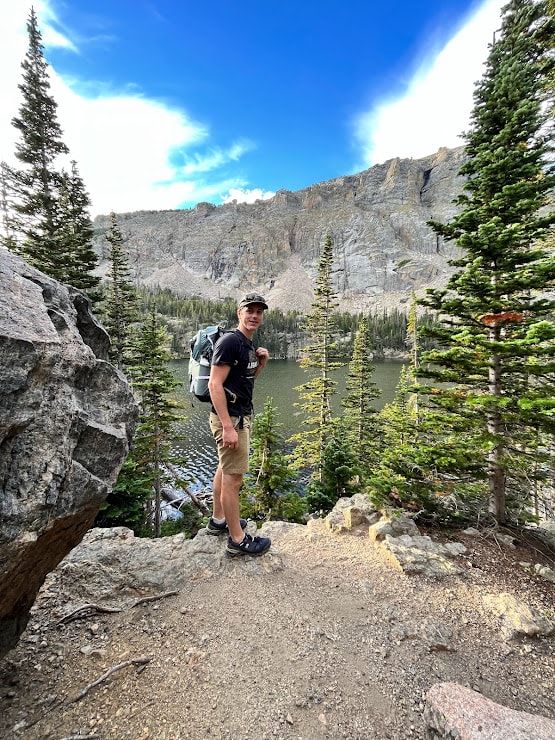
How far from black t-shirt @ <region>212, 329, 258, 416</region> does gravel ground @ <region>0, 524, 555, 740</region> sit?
7.62 feet

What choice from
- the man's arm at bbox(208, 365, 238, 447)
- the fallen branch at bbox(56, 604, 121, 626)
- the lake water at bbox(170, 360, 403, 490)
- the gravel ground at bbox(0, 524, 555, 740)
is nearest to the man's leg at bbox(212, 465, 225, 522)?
the gravel ground at bbox(0, 524, 555, 740)

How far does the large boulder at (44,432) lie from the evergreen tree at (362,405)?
17939mm

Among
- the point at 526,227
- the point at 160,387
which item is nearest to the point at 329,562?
the point at 526,227

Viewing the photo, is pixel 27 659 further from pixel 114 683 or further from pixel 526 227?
pixel 526 227

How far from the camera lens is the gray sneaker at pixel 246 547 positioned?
182 inches

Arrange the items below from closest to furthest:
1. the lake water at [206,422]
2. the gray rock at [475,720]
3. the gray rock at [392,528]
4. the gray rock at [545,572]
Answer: the gray rock at [475,720] → the gray rock at [545,572] → the gray rock at [392,528] → the lake water at [206,422]

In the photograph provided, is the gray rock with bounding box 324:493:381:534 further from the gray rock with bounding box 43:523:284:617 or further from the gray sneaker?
the gray sneaker

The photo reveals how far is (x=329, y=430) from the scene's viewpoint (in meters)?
18.1

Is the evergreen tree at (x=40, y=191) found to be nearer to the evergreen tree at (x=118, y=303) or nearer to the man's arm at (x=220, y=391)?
the evergreen tree at (x=118, y=303)

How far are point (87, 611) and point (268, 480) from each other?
902 cm

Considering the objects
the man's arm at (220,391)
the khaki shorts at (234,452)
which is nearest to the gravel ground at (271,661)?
the khaki shorts at (234,452)

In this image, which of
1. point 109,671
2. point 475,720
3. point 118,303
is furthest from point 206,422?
point 475,720

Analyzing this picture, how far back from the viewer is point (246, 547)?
4648mm

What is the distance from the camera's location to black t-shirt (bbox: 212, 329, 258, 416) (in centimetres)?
388
